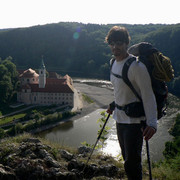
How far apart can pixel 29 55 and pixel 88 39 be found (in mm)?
28369

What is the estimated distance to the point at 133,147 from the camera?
9.41 feet

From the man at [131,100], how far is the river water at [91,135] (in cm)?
1700

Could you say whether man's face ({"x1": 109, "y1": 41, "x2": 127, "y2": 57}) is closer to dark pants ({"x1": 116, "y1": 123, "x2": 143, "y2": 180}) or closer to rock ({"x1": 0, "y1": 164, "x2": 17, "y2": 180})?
dark pants ({"x1": 116, "y1": 123, "x2": 143, "y2": 180})

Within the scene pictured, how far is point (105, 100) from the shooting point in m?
41.4

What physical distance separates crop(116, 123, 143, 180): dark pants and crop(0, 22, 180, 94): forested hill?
229 feet

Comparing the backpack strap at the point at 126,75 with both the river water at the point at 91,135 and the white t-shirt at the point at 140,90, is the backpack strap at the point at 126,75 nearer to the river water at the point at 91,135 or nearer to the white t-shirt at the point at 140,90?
the white t-shirt at the point at 140,90

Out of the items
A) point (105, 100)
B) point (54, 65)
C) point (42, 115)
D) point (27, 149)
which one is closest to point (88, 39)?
point (54, 65)

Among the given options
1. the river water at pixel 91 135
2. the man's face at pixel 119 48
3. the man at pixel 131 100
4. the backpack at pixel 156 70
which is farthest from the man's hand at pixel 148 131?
the river water at pixel 91 135

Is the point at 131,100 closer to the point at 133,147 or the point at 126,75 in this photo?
the point at 126,75

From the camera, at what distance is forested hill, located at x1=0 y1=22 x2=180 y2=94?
85.4 metres

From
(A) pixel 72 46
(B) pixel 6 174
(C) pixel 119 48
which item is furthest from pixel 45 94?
(A) pixel 72 46

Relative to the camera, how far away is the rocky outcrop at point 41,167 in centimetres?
409

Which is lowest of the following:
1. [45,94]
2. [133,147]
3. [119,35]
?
[45,94]

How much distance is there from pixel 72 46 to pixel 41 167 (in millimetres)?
105560
